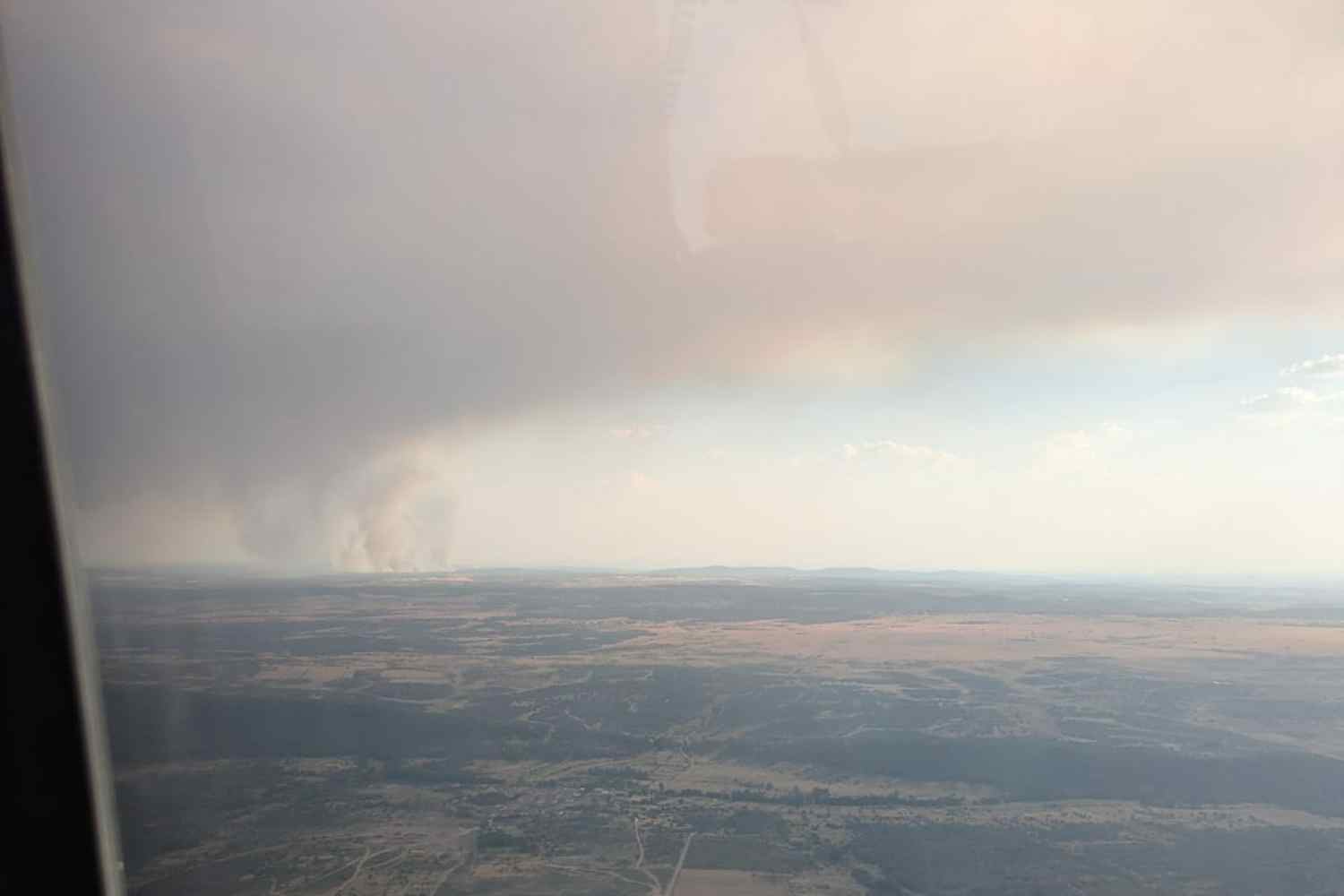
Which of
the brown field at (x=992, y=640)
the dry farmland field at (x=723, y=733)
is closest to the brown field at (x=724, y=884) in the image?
the dry farmland field at (x=723, y=733)

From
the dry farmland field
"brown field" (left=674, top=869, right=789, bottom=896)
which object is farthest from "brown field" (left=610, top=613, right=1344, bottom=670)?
"brown field" (left=674, top=869, right=789, bottom=896)

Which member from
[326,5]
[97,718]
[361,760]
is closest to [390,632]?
[361,760]

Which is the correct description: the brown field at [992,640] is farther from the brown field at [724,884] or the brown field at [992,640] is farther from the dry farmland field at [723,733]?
the brown field at [724,884]

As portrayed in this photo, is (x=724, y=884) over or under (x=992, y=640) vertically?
under

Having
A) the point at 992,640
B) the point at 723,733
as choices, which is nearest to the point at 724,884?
the point at 723,733

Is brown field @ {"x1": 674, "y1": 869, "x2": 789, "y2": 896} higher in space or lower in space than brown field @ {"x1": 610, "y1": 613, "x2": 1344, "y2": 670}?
lower

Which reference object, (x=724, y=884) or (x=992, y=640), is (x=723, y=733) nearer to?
(x=724, y=884)

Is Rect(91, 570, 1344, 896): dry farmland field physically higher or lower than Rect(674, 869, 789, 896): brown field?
higher

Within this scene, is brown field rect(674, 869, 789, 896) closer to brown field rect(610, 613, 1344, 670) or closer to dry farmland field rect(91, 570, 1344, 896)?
dry farmland field rect(91, 570, 1344, 896)

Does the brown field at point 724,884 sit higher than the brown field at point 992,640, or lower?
lower
